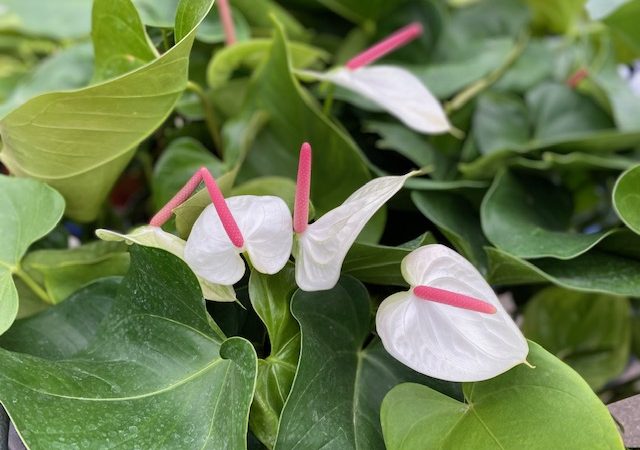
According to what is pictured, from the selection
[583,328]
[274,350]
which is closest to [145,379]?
[274,350]

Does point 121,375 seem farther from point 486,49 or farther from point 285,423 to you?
point 486,49

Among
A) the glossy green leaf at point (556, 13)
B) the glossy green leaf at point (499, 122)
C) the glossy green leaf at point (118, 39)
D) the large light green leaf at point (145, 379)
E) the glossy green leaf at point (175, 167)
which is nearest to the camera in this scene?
the large light green leaf at point (145, 379)

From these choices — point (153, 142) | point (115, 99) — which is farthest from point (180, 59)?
point (153, 142)

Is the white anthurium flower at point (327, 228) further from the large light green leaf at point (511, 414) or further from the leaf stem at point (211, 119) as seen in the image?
the leaf stem at point (211, 119)

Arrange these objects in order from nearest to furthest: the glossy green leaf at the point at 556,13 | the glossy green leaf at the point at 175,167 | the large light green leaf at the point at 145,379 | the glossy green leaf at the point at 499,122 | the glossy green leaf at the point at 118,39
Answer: the large light green leaf at the point at 145,379 < the glossy green leaf at the point at 118,39 < the glossy green leaf at the point at 175,167 < the glossy green leaf at the point at 499,122 < the glossy green leaf at the point at 556,13

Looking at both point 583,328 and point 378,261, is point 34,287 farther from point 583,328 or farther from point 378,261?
point 583,328

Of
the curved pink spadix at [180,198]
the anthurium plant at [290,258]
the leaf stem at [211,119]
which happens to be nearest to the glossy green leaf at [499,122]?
the anthurium plant at [290,258]
